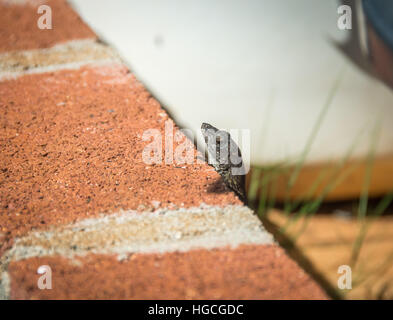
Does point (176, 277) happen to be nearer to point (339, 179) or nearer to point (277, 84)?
point (277, 84)

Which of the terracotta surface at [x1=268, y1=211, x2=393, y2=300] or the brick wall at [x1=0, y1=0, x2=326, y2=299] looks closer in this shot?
the brick wall at [x1=0, y1=0, x2=326, y2=299]

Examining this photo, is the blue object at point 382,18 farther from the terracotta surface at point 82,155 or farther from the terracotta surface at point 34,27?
the terracotta surface at point 34,27

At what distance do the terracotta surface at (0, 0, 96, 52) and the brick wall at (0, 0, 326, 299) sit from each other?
14 centimetres

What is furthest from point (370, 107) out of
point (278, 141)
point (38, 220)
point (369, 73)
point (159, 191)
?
point (38, 220)

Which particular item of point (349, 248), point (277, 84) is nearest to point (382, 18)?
point (277, 84)

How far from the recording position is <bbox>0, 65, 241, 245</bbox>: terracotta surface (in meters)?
0.40

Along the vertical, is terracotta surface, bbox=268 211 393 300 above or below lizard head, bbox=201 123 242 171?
below

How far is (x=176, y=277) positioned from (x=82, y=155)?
21 cm

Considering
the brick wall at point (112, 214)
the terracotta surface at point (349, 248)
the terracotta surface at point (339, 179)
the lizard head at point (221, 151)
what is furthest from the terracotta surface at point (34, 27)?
the terracotta surface at point (349, 248)

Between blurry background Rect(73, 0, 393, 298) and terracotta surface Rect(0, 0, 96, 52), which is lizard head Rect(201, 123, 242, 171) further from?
terracotta surface Rect(0, 0, 96, 52)

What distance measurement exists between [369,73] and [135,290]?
2.18 ft

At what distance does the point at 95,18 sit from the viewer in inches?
28.9

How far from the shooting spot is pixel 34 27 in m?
0.72

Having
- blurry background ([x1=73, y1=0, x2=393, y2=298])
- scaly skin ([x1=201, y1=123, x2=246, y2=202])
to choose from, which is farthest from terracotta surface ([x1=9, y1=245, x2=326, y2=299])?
blurry background ([x1=73, y1=0, x2=393, y2=298])
